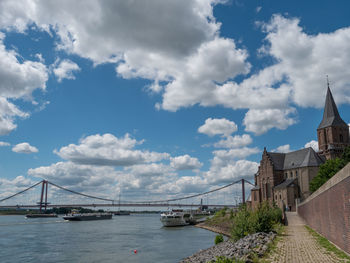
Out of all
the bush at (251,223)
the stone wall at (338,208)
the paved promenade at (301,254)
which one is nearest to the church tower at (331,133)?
the bush at (251,223)

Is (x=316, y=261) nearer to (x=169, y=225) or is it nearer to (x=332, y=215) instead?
(x=332, y=215)

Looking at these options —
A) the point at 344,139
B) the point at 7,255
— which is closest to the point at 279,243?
the point at 7,255

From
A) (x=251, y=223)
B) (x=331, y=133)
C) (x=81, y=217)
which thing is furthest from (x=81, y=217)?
(x=251, y=223)

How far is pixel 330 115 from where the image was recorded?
7831 centimetres

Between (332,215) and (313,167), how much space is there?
191 feet

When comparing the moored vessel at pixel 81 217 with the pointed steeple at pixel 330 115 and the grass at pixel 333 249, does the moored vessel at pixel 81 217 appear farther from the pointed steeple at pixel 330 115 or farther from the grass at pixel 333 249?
the grass at pixel 333 249

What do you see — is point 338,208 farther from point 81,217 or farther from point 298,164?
point 81,217

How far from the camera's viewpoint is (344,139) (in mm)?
75938

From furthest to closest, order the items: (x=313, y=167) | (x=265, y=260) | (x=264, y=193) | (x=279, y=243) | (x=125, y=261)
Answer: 1. (x=264, y=193)
2. (x=313, y=167)
3. (x=125, y=261)
4. (x=279, y=243)
5. (x=265, y=260)

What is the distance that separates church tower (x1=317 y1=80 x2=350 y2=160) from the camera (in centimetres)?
7475

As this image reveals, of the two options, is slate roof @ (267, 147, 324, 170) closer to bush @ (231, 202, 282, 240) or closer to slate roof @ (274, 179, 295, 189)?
slate roof @ (274, 179, 295, 189)

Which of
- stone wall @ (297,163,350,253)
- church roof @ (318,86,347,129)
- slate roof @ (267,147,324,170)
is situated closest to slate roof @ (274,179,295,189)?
slate roof @ (267,147,324,170)

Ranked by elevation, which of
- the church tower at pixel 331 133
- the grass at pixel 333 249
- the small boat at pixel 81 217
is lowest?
the small boat at pixel 81 217

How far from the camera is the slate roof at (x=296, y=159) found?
73.9 m
